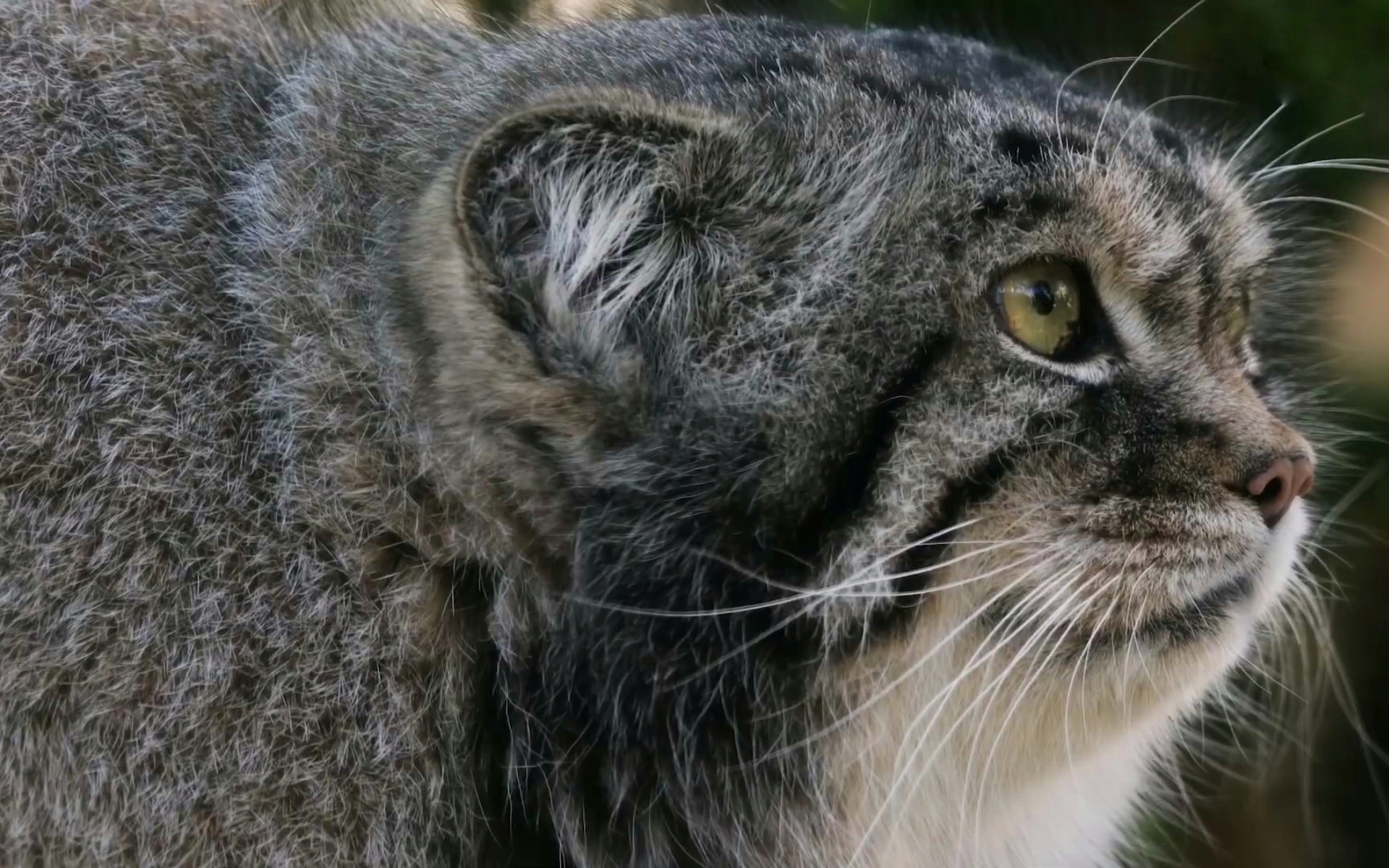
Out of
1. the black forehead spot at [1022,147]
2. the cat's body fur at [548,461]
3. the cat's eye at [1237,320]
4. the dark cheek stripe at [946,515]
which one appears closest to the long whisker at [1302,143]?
the cat's eye at [1237,320]

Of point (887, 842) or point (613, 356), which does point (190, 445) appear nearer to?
point (613, 356)

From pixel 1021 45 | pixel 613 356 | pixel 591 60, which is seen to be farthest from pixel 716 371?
pixel 1021 45

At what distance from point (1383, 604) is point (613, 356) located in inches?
103

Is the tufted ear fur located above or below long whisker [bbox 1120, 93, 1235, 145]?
below

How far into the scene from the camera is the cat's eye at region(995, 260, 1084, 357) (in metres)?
1.91

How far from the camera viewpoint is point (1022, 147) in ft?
6.42

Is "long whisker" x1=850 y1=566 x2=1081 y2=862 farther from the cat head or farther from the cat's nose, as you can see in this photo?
the cat's nose

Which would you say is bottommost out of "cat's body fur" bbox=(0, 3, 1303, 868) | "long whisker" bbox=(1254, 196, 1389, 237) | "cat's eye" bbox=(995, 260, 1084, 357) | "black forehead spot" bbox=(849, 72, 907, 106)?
"cat's body fur" bbox=(0, 3, 1303, 868)

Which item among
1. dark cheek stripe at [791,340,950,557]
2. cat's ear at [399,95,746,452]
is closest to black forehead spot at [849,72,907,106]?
cat's ear at [399,95,746,452]

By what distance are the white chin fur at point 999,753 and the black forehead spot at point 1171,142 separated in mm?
611

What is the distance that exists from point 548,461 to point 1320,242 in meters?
1.95

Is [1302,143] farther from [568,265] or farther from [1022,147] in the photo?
[568,265]

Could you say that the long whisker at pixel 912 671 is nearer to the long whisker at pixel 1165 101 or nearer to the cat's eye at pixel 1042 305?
the cat's eye at pixel 1042 305

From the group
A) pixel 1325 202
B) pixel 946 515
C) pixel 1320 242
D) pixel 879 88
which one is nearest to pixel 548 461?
pixel 946 515
